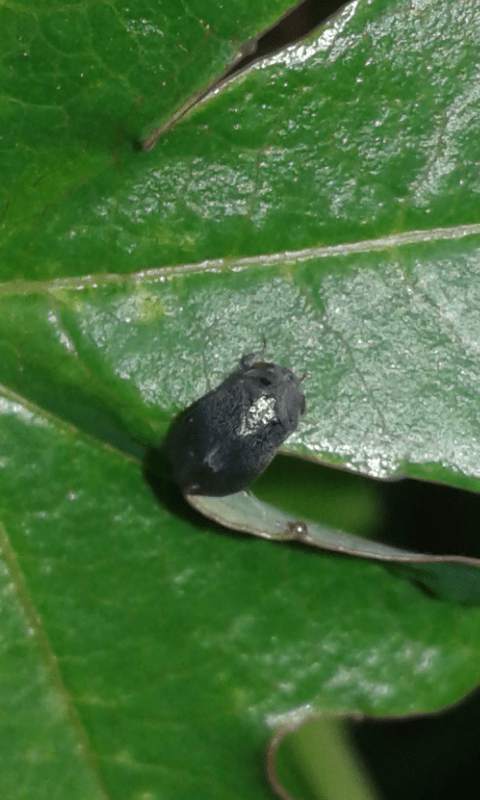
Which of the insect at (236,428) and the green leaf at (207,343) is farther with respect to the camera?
the insect at (236,428)

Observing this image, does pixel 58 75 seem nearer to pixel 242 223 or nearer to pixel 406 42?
pixel 242 223

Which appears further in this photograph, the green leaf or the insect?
the insect

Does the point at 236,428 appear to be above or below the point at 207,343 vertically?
below

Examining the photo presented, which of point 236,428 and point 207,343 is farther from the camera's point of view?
point 236,428
